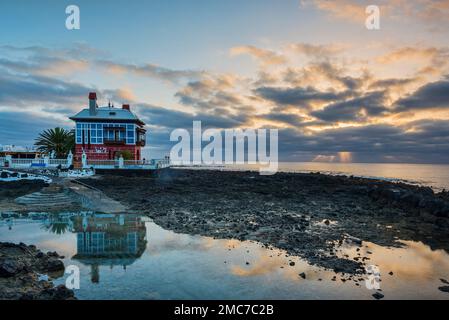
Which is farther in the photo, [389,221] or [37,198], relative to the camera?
[37,198]

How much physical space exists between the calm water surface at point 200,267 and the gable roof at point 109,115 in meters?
33.6

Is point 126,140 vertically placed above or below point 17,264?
above

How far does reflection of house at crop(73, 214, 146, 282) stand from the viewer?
10970 millimetres

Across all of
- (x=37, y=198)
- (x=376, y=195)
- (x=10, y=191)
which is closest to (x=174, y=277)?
(x=37, y=198)

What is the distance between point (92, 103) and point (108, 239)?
40.5 metres

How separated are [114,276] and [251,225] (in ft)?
30.6

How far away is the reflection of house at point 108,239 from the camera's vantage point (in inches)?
432

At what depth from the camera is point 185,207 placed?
74.7ft

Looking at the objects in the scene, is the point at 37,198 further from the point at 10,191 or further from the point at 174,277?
the point at 174,277

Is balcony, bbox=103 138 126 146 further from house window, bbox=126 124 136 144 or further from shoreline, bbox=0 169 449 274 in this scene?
shoreline, bbox=0 169 449 274

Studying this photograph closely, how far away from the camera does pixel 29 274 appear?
8.92 meters

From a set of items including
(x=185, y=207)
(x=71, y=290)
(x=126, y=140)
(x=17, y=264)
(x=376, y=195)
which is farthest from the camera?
(x=126, y=140)

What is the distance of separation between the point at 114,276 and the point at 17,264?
319cm
